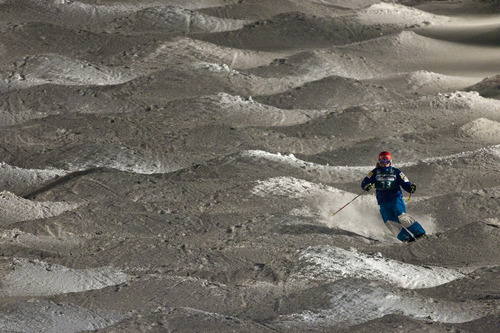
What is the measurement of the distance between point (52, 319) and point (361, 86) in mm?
8566

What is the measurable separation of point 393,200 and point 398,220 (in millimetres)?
244

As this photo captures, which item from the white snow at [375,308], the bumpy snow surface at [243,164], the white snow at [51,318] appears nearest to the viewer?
the white snow at [51,318]

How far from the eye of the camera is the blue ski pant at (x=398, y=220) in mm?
9766

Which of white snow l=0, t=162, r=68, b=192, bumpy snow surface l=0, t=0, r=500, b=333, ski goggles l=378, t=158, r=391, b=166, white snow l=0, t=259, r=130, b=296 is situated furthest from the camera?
white snow l=0, t=162, r=68, b=192

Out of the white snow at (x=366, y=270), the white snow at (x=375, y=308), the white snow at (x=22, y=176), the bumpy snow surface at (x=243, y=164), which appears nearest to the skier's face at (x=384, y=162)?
the bumpy snow surface at (x=243, y=164)

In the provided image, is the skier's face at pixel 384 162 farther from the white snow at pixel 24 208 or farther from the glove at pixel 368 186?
the white snow at pixel 24 208

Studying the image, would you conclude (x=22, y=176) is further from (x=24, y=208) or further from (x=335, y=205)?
(x=335, y=205)

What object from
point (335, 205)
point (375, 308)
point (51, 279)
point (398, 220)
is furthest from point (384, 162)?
point (51, 279)

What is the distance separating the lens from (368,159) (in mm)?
12438

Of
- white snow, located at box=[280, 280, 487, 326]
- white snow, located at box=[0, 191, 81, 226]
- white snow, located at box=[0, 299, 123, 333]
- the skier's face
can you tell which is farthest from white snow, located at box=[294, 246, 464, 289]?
white snow, located at box=[0, 191, 81, 226]

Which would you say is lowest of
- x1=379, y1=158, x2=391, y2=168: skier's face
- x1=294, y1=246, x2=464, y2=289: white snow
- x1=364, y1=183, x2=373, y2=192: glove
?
x1=294, y1=246, x2=464, y2=289: white snow

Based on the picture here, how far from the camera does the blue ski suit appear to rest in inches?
385

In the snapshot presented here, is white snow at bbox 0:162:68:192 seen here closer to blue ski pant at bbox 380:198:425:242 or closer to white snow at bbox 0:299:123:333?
white snow at bbox 0:299:123:333

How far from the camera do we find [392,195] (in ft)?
32.9
